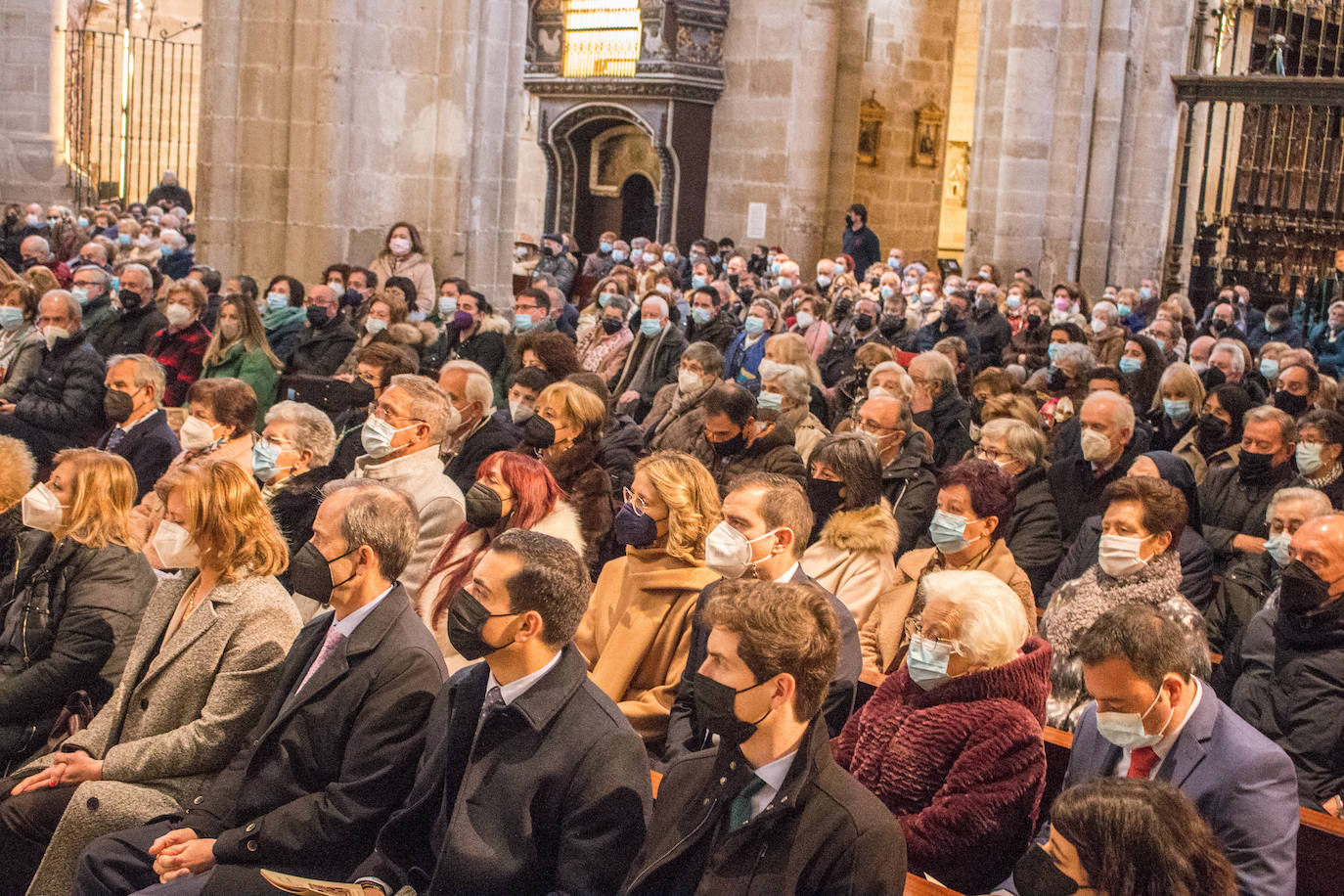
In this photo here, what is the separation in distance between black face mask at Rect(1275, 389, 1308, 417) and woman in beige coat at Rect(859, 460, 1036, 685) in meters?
3.90

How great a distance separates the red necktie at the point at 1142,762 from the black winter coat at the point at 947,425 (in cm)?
477

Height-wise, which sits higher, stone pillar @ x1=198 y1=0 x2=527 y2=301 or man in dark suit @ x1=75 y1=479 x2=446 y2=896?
stone pillar @ x1=198 y1=0 x2=527 y2=301

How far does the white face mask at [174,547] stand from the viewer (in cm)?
488

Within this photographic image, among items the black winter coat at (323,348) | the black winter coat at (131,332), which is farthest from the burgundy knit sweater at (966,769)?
the black winter coat at (131,332)

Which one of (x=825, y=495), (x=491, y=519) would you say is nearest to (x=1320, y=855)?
(x=825, y=495)

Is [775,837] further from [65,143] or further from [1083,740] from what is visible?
[65,143]

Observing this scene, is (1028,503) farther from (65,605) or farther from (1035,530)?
(65,605)

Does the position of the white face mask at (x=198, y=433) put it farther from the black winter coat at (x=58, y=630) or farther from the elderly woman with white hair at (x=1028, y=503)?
the elderly woman with white hair at (x=1028, y=503)

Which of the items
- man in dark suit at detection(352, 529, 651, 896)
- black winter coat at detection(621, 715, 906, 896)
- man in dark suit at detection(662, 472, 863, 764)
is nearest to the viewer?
black winter coat at detection(621, 715, 906, 896)

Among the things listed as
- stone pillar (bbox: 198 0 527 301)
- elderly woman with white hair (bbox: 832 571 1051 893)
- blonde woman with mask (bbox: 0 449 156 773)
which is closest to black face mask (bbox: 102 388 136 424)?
blonde woman with mask (bbox: 0 449 156 773)

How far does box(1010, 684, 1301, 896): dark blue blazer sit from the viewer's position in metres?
3.49

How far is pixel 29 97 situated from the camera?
19500 millimetres

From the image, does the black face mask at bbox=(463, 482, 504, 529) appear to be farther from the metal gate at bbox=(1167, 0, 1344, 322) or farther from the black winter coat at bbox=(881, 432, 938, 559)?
the metal gate at bbox=(1167, 0, 1344, 322)

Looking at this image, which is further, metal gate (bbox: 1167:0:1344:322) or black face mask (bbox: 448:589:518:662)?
metal gate (bbox: 1167:0:1344:322)
